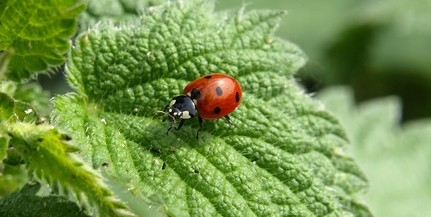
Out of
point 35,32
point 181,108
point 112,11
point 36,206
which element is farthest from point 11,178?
point 112,11

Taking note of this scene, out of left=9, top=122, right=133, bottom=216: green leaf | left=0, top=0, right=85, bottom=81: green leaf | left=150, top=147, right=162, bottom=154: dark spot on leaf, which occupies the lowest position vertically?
left=9, top=122, right=133, bottom=216: green leaf

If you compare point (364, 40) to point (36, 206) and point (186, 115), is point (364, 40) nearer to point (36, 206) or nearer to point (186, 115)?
point (186, 115)

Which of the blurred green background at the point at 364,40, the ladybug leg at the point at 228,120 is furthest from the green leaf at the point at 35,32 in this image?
the blurred green background at the point at 364,40

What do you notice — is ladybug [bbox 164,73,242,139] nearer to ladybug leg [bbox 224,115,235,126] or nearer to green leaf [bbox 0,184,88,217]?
ladybug leg [bbox 224,115,235,126]

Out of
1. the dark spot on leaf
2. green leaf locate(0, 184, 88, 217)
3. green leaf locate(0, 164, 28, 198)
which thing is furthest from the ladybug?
green leaf locate(0, 164, 28, 198)

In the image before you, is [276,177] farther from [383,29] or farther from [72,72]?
[383,29]
